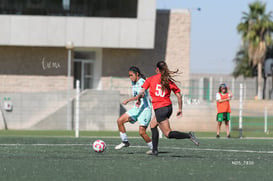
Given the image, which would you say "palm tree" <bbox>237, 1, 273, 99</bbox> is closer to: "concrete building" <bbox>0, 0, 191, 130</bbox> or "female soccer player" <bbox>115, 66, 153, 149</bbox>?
"concrete building" <bbox>0, 0, 191, 130</bbox>

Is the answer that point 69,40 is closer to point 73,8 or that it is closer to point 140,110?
point 73,8

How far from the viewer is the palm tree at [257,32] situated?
5912cm

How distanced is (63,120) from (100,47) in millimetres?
8558

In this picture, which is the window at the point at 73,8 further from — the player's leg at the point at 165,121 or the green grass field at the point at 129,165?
the player's leg at the point at 165,121

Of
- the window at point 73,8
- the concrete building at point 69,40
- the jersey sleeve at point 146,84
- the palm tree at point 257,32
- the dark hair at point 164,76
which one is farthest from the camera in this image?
the palm tree at point 257,32

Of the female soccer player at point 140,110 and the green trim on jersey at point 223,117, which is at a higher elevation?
the female soccer player at point 140,110

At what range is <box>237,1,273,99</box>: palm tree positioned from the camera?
5912 cm

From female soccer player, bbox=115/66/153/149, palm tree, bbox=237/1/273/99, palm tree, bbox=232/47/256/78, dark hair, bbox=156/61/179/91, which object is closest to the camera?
dark hair, bbox=156/61/179/91

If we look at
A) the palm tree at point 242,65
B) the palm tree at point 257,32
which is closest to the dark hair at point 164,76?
the palm tree at point 257,32

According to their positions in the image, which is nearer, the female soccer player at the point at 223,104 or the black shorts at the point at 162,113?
the black shorts at the point at 162,113

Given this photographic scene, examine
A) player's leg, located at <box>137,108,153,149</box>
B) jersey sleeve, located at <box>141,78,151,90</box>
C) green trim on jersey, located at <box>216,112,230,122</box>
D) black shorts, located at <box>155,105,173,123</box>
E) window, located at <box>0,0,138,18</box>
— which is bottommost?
green trim on jersey, located at <box>216,112,230,122</box>

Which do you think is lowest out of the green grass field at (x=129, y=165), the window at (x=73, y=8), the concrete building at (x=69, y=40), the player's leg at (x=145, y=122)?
the green grass field at (x=129, y=165)

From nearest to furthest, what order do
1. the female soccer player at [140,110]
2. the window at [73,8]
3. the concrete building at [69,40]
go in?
the female soccer player at [140,110] < the concrete building at [69,40] < the window at [73,8]

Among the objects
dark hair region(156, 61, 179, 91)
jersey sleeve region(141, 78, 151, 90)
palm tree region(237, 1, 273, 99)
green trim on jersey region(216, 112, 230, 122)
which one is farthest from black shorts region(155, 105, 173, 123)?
palm tree region(237, 1, 273, 99)
